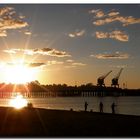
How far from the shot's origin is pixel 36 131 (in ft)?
32.0

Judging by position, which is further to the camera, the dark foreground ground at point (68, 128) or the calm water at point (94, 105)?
the calm water at point (94, 105)

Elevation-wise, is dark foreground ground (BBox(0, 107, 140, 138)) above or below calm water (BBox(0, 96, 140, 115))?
above

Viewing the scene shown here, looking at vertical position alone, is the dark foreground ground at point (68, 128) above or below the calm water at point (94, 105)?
above

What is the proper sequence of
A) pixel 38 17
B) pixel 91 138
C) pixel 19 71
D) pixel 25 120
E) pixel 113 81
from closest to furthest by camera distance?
pixel 91 138 → pixel 38 17 → pixel 19 71 → pixel 25 120 → pixel 113 81

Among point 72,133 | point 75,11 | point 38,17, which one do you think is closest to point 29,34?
point 38,17

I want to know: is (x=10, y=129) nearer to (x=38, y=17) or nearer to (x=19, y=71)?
(x=19, y=71)

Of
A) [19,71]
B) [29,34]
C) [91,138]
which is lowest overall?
[91,138]

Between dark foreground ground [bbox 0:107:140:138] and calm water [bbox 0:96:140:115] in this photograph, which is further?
calm water [bbox 0:96:140:115]

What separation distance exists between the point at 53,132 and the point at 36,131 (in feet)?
1.56

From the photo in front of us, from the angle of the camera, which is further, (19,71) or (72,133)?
Result: (19,71)

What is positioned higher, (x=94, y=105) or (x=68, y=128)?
(x=68, y=128)

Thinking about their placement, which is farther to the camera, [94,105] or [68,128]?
[94,105]

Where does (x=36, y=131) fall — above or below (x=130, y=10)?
below

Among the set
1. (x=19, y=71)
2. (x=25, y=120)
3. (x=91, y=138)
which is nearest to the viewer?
(x=91, y=138)
